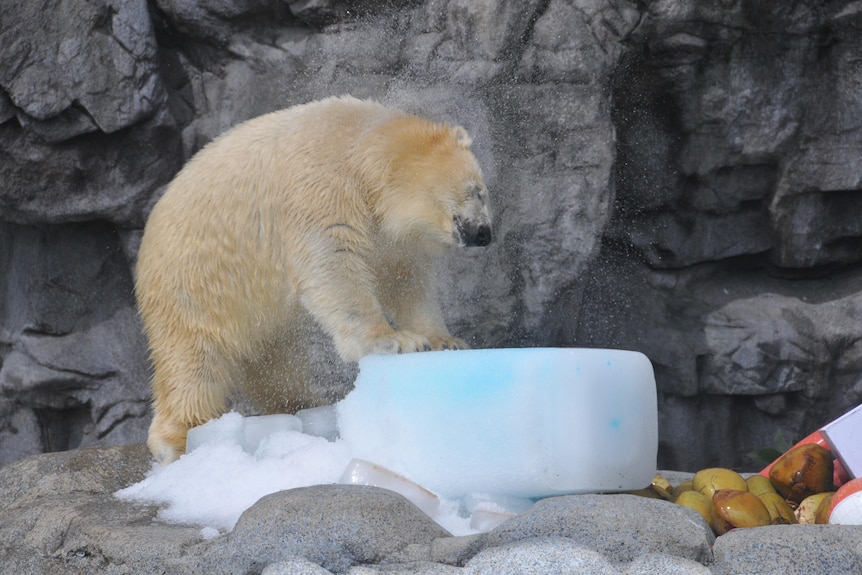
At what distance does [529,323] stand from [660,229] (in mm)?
1168

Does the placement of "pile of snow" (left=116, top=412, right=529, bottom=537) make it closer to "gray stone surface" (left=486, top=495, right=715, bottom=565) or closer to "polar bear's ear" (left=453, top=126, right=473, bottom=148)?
"gray stone surface" (left=486, top=495, right=715, bottom=565)

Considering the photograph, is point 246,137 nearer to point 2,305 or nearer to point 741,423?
point 2,305

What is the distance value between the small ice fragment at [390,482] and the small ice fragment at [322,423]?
0.62 metres

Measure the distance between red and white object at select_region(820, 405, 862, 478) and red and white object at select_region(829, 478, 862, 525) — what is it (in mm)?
358

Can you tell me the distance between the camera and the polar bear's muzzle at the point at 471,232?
2982 mm

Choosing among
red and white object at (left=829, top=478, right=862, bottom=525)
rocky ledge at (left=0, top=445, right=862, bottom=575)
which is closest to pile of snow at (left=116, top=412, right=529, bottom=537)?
rocky ledge at (left=0, top=445, right=862, bottom=575)

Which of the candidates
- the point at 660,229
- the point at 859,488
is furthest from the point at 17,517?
the point at 660,229

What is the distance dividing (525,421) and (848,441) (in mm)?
892

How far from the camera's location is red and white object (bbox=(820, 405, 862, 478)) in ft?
7.82

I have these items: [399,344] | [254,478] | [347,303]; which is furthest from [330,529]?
[347,303]

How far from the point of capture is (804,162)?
4.92m

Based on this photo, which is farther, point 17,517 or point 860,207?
point 860,207

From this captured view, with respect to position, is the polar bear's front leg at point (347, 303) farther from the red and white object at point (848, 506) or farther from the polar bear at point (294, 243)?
the red and white object at point (848, 506)

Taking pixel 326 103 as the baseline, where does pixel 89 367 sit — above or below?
below
